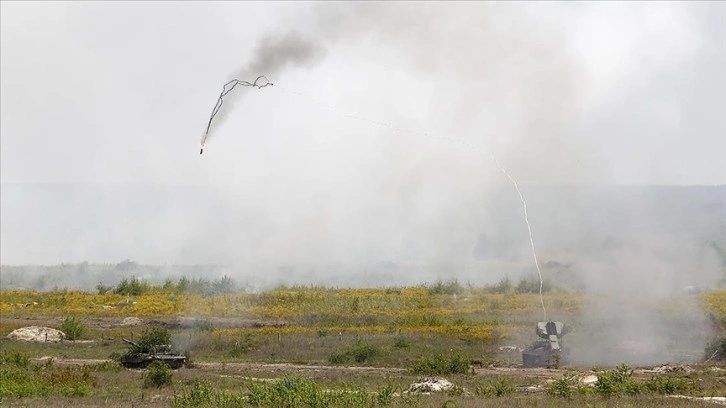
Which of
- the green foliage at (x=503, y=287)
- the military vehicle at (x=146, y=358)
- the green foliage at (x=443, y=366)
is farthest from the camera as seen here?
the green foliage at (x=503, y=287)

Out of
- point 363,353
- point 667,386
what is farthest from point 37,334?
point 667,386

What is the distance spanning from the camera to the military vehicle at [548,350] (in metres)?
37.2

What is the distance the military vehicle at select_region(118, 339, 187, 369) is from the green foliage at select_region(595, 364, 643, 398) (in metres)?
16.2

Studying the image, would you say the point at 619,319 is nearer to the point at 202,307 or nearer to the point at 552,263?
the point at 552,263

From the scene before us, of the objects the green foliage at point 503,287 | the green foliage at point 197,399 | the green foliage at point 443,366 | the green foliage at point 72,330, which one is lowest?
the green foliage at point 197,399

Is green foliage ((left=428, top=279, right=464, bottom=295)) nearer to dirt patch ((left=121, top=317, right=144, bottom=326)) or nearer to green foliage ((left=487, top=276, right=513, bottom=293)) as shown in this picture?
green foliage ((left=487, top=276, right=513, bottom=293))

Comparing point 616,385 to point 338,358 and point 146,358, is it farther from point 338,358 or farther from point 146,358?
point 146,358

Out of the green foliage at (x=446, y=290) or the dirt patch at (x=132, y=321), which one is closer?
the dirt patch at (x=132, y=321)

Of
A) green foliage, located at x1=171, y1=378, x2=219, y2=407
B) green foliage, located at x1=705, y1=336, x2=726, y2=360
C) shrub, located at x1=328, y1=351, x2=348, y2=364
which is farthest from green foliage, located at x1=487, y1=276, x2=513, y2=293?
green foliage, located at x1=171, y1=378, x2=219, y2=407

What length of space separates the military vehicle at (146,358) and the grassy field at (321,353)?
17.8 inches

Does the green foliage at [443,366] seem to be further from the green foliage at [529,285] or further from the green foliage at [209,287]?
the green foliage at [209,287]

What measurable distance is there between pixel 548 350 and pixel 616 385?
11.4 metres

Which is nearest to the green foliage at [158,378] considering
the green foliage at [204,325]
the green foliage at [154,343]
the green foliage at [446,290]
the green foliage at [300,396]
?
the green foliage at [300,396]

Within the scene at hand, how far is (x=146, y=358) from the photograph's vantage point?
35219mm
